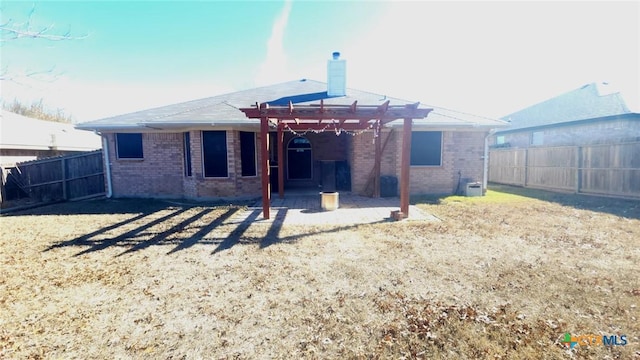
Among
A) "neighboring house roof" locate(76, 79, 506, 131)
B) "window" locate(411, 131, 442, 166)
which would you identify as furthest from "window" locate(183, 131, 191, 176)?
"window" locate(411, 131, 442, 166)

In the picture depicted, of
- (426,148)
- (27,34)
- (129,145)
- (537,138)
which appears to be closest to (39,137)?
(129,145)

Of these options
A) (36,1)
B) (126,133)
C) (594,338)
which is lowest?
(594,338)

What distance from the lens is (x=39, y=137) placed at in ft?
48.1

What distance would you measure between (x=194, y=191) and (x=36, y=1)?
6319 mm

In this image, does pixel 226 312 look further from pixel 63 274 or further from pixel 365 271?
pixel 63 274

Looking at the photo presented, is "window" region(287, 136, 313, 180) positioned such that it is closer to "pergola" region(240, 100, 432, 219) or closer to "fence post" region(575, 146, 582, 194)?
"pergola" region(240, 100, 432, 219)

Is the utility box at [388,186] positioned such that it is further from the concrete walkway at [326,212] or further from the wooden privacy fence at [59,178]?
the wooden privacy fence at [59,178]

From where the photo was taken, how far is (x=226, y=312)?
9.59 ft

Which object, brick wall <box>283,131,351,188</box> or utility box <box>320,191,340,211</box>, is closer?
utility box <box>320,191,340,211</box>

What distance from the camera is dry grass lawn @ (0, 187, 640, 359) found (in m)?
2.42

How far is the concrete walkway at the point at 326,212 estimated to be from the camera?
6.72 metres

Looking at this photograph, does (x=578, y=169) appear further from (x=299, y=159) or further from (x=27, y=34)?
(x=27, y=34)

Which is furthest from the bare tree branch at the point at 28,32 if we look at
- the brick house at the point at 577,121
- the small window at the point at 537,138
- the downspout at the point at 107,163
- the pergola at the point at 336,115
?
the small window at the point at 537,138

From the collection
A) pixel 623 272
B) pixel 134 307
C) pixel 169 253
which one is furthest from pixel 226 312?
pixel 623 272
